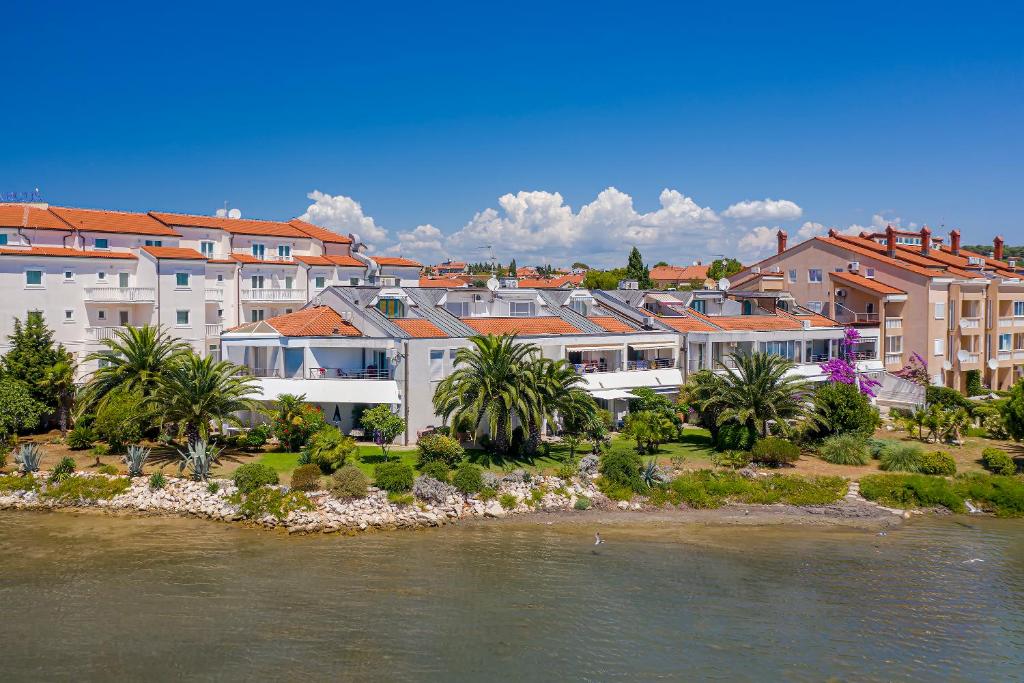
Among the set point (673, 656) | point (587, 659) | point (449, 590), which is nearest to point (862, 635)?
point (673, 656)

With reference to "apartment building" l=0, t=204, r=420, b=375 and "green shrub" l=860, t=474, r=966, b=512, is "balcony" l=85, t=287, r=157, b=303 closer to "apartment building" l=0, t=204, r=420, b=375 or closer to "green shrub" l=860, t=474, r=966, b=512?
"apartment building" l=0, t=204, r=420, b=375

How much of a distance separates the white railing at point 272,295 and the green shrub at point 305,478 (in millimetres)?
28242

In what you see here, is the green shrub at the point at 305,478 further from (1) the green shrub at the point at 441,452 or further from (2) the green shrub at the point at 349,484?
(1) the green shrub at the point at 441,452

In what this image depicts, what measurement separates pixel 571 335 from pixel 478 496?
15.2 m

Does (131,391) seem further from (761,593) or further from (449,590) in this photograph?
(761,593)

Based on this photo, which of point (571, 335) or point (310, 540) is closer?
point (310, 540)

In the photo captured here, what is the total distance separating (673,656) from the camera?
21.1 metres

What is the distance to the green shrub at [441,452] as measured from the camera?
113ft

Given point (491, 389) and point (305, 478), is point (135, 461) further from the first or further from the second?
point (491, 389)

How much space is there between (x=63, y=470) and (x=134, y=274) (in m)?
18.4

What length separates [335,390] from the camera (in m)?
40.0

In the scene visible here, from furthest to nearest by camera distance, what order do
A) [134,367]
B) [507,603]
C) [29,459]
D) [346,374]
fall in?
[346,374] → [134,367] → [29,459] → [507,603]

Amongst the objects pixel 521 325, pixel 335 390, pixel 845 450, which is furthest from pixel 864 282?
pixel 335 390

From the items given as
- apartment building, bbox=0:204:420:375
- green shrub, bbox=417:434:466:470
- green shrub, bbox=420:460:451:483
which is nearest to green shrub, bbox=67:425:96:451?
apartment building, bbox=0:204:420:375
